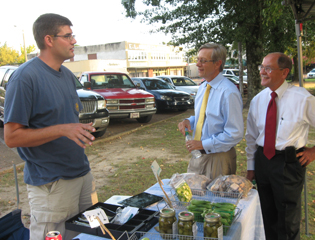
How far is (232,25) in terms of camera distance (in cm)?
1431

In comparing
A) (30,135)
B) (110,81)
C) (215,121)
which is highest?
(110,81)

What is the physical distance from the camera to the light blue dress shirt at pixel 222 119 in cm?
292

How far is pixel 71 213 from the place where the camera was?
8.08 ft

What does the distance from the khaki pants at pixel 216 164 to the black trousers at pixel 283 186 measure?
291 mm

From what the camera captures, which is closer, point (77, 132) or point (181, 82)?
point (77, 132)

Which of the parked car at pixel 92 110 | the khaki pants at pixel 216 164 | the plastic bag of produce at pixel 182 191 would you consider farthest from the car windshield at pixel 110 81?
the plastic bag of produce at pixel 182 191

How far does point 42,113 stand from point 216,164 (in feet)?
6.03

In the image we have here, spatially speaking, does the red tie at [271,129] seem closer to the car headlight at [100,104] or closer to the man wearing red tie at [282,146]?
the man wearing red tie at [282,146]

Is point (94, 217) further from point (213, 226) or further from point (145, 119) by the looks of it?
point (145, 119)

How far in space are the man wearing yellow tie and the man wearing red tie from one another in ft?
1.02

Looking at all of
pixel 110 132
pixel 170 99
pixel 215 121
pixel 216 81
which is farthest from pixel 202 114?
pixel 170 99

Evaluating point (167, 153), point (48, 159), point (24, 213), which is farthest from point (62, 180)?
point (167, 153)

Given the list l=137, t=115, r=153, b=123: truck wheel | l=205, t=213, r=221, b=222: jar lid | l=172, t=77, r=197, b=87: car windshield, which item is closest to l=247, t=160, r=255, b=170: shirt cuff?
l=205, t=213, r=221, b=222: jar lid

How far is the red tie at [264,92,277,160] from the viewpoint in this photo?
3.01 m
